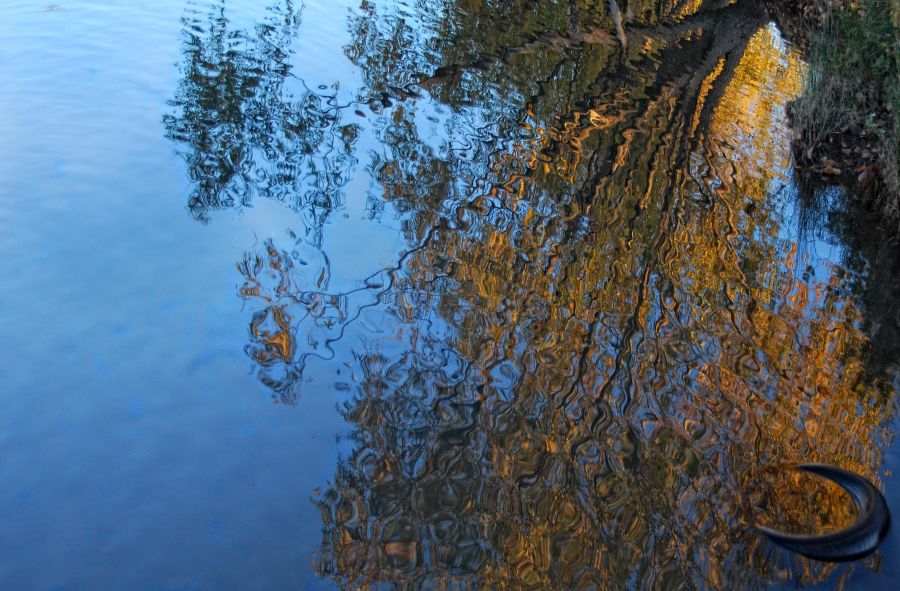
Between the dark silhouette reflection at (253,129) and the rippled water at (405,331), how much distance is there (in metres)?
0.03

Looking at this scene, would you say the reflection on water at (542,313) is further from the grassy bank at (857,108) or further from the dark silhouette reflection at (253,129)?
the grassy bank at (857,108)

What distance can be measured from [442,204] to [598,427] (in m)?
2.37

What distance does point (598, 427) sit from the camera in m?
4.15

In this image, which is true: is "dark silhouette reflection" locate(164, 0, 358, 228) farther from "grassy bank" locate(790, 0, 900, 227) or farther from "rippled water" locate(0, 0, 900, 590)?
"grassy bank" locate(790, 0, 900, 227)

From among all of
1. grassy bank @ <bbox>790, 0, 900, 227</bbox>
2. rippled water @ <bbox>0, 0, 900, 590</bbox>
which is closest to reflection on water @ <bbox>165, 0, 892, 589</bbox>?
rippled water @ <bbox>0, 0, 900, 590</bbox>

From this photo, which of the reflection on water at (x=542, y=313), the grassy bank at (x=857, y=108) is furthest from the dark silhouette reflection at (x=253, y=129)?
the grassy bank at (x=857, y=108)

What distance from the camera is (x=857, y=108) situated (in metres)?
7.24

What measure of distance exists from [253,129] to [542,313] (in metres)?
3.16

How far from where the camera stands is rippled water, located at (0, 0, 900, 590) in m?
3.50

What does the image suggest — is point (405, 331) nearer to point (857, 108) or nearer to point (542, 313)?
point (542, 313)

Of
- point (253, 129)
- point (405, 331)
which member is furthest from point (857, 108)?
point (253, 129)

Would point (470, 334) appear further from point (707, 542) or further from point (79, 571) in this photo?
point (79, 571)

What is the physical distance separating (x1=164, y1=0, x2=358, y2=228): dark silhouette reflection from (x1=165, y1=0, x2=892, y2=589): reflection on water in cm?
3

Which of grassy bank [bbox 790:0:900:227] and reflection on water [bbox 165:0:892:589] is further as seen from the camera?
grassy bank [bbox 790:0:900:227]
